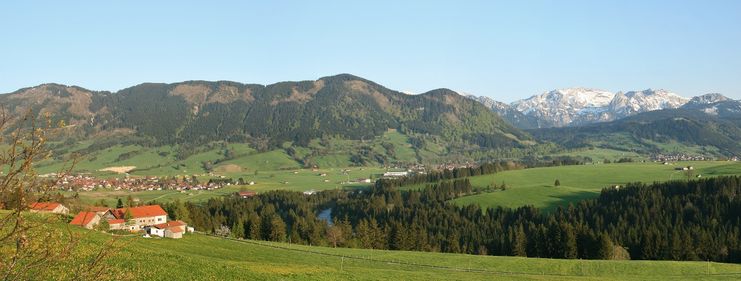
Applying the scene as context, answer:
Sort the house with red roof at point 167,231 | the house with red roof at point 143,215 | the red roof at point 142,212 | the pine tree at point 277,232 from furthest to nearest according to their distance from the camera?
the pine tree at point 277,232
the red roof at point 142,212
the house with red roof at point 143,215
the house with red roof at point 167,231

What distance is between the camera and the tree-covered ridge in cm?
11906

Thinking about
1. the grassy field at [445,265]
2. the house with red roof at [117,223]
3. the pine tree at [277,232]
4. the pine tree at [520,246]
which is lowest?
the pine tree at [520,246]

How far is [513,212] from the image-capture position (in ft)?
597

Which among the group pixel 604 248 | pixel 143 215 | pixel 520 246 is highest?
pixel 143 215

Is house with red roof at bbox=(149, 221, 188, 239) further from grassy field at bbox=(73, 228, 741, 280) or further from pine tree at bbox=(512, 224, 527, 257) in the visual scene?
pine tree at bbox=(512, 224, 527, 257)

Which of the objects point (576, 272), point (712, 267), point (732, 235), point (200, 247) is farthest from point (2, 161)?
point (732, 235)

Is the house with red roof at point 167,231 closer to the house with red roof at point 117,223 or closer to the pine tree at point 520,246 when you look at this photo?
the house with red roof at point 117,223

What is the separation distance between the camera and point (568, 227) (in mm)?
118500

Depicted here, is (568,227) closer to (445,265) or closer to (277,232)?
(445,265)

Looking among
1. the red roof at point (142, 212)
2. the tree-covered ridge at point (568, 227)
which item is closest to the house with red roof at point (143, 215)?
the red roof at point (142, 212)

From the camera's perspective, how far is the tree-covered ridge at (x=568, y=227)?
119 metres

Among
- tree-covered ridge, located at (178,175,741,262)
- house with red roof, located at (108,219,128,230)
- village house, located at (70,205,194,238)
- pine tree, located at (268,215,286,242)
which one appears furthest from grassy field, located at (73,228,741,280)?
pine tree, located at (268,215,286,242)

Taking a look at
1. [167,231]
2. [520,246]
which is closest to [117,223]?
[167,231]

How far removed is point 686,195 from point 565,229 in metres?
86.3
